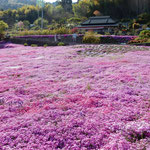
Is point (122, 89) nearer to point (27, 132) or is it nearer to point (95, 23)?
point (27, 132)

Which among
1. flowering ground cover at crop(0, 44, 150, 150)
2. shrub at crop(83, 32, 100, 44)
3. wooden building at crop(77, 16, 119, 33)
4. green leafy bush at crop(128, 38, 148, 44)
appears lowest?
flowering ground cover at crop(0, 44, 150, 150)

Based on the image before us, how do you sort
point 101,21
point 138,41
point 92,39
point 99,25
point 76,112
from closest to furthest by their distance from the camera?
1. point 76,112
2. point 138,41
3. point 92,39
4. point 99,25
5. point 101,21

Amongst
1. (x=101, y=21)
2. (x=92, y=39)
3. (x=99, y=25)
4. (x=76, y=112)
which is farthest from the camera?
(x=101, y=21)

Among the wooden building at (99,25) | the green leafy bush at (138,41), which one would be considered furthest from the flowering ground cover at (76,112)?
the wooden building at (99,25)

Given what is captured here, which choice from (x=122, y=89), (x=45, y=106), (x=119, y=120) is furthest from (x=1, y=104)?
(x=122, y=89)

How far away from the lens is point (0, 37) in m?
42.8

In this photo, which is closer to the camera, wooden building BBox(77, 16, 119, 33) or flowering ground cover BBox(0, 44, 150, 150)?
flowering ground cover BBox(0, 44, 150, 150)

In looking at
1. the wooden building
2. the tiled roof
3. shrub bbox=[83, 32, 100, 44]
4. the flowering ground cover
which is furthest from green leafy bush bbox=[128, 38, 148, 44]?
the tiled roof

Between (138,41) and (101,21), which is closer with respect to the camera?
(138,41)

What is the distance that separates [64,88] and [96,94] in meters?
1.73

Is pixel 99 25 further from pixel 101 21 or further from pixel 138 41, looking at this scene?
pixel 138 41

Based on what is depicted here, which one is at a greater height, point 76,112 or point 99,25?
point 99,25

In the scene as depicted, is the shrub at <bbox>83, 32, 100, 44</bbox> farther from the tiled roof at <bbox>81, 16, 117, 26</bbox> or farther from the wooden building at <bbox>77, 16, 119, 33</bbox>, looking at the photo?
the tiled roof at <bbox>81, 16, 117, 26</bbox>

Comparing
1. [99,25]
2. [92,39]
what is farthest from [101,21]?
[92,39]
